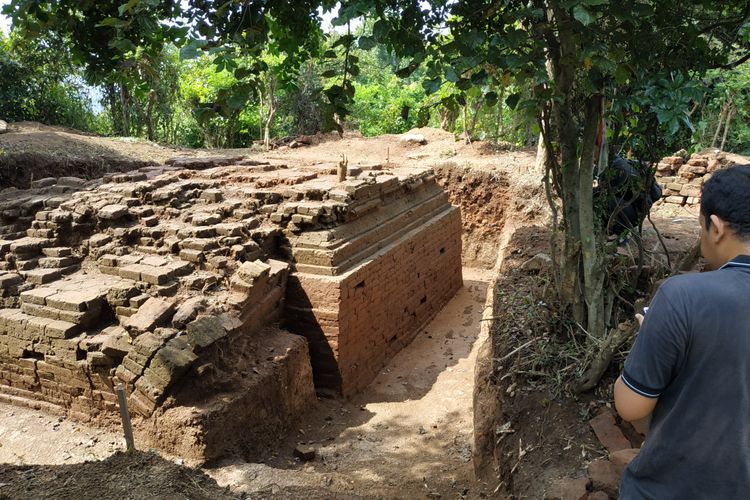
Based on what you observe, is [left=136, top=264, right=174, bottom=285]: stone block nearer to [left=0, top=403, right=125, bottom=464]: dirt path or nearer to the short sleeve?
[left=0, top=403, right=125, bottom=464]: dirt path

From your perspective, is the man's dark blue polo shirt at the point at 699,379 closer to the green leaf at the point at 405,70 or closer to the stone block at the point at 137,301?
the green leaf at the point at 405,70

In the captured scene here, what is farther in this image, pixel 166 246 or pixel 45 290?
pixel 166 246

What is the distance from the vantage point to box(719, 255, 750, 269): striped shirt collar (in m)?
1.70

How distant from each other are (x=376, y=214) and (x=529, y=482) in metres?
4.89

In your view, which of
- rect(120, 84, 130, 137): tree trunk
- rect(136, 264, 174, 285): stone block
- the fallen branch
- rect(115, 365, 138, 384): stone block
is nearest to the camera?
the fallen branch

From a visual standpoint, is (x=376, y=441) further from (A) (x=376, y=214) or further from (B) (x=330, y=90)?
(B) (x=330, y=90)

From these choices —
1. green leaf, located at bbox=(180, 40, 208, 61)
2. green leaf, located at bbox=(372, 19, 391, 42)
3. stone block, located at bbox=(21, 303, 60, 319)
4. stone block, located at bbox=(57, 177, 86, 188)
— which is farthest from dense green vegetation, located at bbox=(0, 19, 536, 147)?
green leaf, located at bbox=(180, 40, 208, 61)

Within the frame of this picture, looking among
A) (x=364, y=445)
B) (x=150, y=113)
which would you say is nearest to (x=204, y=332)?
(x=364, y=445)

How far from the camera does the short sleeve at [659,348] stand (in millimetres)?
1700

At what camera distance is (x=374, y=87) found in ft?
75.9

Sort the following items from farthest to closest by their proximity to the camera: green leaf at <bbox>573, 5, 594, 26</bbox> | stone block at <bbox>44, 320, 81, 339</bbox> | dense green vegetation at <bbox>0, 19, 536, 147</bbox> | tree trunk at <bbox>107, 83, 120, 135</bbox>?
1. tree trunk at <bbox>107, 83, 120, 135</bbox>
2. dense green vegetation at <bbox>0, 19, 536, 147</bbox>
3. stone block at <bbox>44, 320, 81, 339</bbox>
4. green leaf at <bbox>573, 5, 594, 26</bbox>

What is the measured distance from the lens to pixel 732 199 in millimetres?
1724

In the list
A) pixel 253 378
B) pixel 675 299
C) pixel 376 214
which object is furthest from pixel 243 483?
pixel 376 214

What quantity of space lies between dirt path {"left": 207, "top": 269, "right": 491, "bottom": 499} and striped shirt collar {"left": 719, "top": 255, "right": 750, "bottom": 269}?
10.9 ft
